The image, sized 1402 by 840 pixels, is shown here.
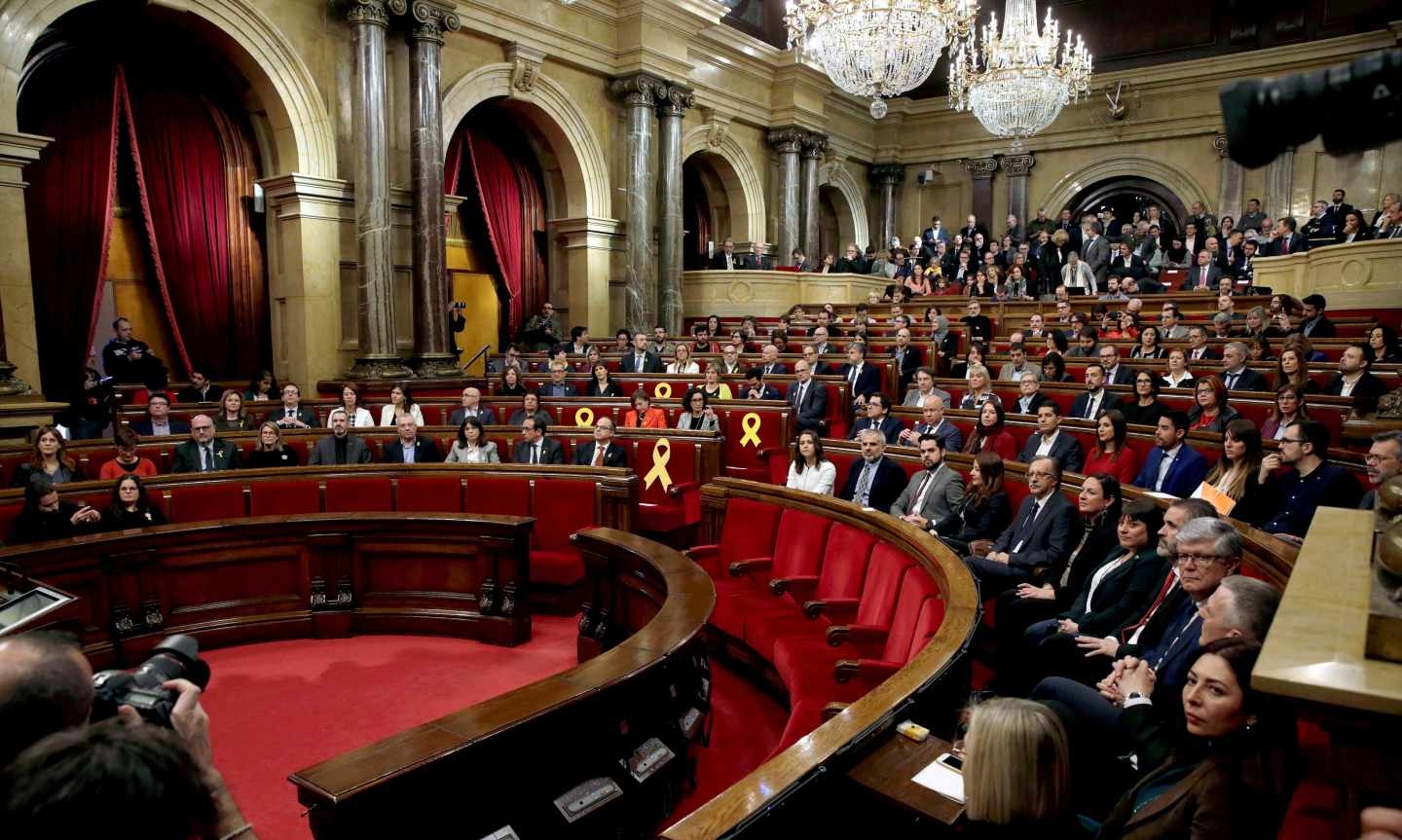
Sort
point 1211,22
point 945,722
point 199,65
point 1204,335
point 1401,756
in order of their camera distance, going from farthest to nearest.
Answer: point 1211,22 → point 199,65 → point 1204,335 → point 945,722 → point 1401,756

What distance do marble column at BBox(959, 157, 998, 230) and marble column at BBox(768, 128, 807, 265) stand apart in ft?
13.7

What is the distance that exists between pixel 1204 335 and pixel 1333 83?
725cm

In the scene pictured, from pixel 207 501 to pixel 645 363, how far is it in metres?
5.05

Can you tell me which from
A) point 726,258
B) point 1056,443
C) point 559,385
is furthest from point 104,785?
point 726,258

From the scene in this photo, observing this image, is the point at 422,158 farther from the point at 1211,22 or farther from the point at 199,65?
the point at 1211,22

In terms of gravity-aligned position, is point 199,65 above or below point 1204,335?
above

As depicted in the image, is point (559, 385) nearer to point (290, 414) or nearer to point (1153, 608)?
point (290, 414)

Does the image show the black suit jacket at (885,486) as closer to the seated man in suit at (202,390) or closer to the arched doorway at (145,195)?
the seated man in suit at (202,390)

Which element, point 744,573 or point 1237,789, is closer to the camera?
point 1237,789

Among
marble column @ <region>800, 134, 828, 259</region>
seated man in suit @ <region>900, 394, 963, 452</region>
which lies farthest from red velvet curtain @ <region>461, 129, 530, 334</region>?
seated man in suit @ <region>900, 394, 963, 452</region>

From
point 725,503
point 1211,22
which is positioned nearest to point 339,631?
point 725,503

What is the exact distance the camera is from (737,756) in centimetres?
326

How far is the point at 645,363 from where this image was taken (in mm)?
9336

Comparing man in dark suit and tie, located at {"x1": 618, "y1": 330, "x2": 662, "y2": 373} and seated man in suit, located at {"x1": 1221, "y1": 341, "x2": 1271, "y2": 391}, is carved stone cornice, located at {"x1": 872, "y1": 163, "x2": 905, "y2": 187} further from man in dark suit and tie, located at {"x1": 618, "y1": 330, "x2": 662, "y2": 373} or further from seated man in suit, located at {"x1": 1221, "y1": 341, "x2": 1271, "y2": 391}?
seated man in suit, located at {"x1": 1221, "y1": 341, "x2": 1271, "y2": 391}
